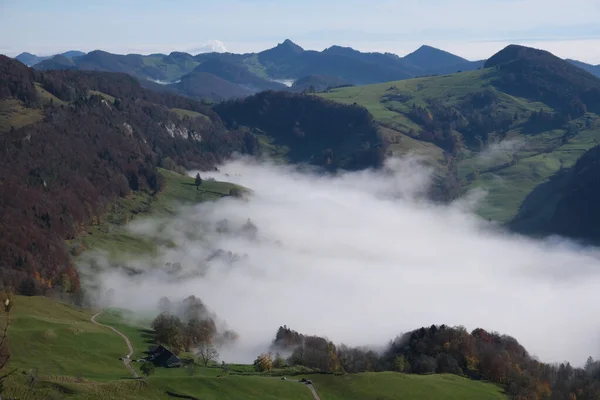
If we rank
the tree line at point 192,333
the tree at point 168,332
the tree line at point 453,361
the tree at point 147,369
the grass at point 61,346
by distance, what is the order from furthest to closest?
the tree line at point 192,333 → the tree at point 168,332 → the tree line at point 453,361 → the tree at point 147,369 → the grass at point 61,346

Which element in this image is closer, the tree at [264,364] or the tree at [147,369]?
the tree at [147,369]

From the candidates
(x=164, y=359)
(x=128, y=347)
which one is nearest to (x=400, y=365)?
(x=164, y=359)

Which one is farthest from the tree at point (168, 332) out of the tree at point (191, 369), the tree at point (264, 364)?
the tree at point (191, 369)

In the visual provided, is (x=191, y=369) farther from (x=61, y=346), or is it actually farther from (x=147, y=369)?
(x=61, y=346)

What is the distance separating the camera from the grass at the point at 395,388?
11194 cm

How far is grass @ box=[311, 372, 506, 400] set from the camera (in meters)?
112

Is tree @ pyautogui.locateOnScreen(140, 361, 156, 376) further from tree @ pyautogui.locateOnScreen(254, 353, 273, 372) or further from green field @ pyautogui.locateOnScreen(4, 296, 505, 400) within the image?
tree @ pyautogui.locateOnScreen(254, 353, 273, 372)

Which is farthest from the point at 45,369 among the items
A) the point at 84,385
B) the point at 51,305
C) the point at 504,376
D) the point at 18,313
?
the point at 504,376

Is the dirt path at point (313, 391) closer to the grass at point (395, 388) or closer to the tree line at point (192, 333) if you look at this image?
the grass at point (395, 388)

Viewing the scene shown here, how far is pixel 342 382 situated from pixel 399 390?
34.9ft

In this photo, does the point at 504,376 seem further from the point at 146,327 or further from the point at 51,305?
the point at 51,305

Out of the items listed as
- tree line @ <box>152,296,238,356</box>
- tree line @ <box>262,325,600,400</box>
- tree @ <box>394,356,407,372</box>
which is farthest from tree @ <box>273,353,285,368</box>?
tree @ <box>394,356,407,372</box>

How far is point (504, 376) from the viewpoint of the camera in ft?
450

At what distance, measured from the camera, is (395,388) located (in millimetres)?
115875
